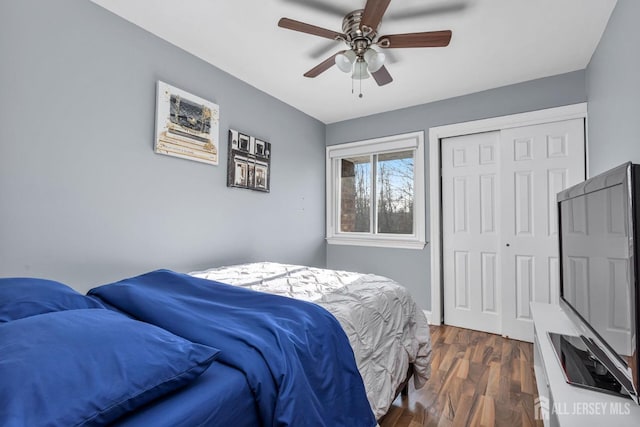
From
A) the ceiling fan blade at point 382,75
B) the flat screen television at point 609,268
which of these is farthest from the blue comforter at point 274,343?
the ceiling fan blade at point 382,75

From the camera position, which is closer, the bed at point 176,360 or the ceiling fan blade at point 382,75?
the bed at point 176,360

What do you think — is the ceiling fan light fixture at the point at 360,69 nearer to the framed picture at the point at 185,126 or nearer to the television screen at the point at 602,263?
the framed picture at the point at 185,126

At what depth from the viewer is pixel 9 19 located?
1604 mm

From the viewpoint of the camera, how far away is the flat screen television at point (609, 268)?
0.93m

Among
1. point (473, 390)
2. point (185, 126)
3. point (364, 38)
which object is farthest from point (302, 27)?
point (473, 390)

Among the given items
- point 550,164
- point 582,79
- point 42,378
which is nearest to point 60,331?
point 42,378

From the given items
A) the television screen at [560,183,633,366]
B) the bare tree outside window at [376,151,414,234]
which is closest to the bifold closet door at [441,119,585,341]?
the bare tree outside window at [376,151,414,234]

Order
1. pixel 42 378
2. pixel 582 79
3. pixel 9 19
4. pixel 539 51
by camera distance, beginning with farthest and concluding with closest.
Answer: pixel 582 79, pixel 539 51, pixel 9 19, pixel 42 378

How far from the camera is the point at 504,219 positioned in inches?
118

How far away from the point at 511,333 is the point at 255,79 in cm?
360

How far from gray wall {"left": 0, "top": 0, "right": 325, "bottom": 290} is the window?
5.33 ft

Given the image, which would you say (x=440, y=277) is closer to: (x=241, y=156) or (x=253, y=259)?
(x=253, y=259)

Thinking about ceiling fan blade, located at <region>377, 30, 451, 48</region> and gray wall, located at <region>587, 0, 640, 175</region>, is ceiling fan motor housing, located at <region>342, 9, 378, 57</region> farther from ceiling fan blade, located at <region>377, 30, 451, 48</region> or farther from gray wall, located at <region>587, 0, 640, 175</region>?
gray wall, located at <region>587, 0, 640, 175</region>

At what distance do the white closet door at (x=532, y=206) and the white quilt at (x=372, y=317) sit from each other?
1627 millimetres
